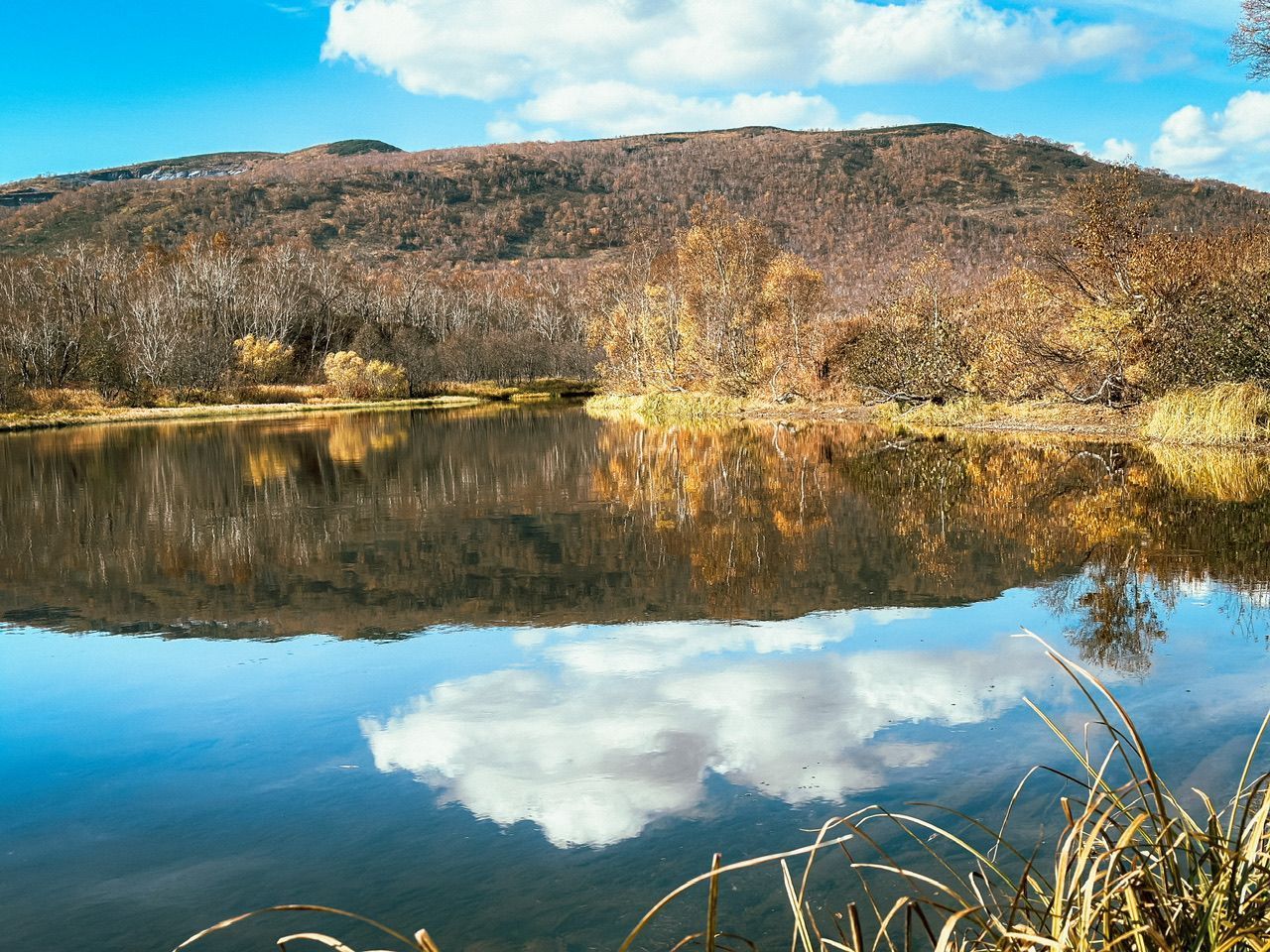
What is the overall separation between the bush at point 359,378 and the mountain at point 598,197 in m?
44.7

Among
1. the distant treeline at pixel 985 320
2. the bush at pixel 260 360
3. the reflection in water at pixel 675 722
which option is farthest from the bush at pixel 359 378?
the reflection in water at pixel 675 722

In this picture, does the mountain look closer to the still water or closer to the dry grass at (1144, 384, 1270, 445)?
the dry grass at (1144, 384, 1270, 445)

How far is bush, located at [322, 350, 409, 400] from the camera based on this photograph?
56500mm

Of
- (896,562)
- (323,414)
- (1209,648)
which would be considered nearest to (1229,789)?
(1209,648)

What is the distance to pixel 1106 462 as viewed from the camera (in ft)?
53.3

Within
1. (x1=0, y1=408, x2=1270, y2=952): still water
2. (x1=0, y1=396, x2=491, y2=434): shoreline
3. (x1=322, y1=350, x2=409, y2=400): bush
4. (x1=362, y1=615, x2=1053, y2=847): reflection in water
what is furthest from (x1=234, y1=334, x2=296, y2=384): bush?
(x1=362, y1=615, x2=1053, y2=847): reflection in water

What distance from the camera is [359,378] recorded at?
56.7 meters

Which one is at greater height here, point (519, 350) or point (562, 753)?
point (519, 350)

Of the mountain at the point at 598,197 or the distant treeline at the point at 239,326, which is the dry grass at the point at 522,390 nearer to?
the distant treeline at the point at 239,326

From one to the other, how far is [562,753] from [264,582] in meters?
5.14

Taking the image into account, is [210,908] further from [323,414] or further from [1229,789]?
[323,414]

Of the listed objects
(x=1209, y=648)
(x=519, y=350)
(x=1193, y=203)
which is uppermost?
(x=1193, y=203)

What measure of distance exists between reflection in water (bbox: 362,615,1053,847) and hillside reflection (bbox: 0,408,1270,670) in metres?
0.92

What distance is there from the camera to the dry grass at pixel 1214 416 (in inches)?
671
